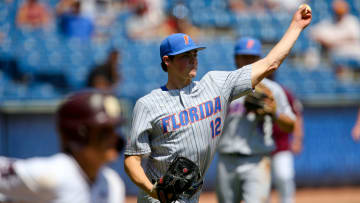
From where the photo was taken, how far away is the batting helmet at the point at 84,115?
2.13 meters

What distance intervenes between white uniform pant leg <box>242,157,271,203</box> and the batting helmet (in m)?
2.85

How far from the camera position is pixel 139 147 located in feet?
11.5

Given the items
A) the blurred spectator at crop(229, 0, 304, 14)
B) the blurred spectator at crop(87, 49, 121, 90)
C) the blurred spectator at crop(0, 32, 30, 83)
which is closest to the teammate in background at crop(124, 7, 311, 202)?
the blurred spectator at crop(87, 49, 121, 90)

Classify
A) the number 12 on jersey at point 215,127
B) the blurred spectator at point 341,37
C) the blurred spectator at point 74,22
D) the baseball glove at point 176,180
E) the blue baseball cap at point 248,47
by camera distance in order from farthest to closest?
the blurred spectator at point 341,37, the blurred spectator at point 74,22, the blue baseball cap at point 248,47, the number 12 on jersey at point 215,127, the baseball glove at point 176,180

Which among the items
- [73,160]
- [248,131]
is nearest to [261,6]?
[248,131]

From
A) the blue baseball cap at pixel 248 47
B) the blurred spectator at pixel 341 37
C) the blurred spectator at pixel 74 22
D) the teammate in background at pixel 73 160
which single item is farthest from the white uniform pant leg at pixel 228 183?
the blurred spectator at pixel 341 37

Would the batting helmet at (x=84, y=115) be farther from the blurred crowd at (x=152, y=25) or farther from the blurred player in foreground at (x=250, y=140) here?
the blurred crowd at (x=152, y=25)

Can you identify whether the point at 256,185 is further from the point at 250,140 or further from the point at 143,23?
→ the point at 143,23

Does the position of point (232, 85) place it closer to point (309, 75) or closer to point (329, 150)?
point (329, 150)

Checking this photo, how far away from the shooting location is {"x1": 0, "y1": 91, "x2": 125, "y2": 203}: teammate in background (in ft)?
6.93

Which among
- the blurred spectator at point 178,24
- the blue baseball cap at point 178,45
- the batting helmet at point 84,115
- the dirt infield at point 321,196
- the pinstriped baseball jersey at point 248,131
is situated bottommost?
the dirt infield at point 321,196

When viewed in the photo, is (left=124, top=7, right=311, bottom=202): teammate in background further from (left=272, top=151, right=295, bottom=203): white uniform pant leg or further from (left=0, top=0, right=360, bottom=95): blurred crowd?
(left=0, top=0, right=360, bottom=95): blurred crowd

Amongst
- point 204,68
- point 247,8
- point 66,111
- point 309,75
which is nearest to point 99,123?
point 66,111

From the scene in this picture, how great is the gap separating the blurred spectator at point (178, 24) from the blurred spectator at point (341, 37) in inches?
115
